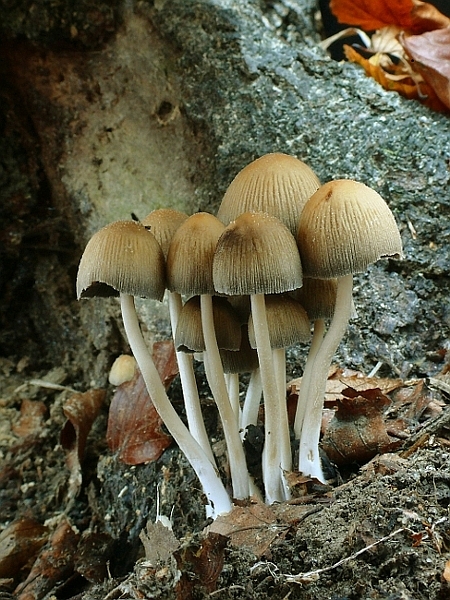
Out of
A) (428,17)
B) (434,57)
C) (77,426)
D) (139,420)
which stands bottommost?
(77,426)

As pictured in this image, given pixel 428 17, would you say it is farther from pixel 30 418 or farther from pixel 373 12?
pixel 30 418

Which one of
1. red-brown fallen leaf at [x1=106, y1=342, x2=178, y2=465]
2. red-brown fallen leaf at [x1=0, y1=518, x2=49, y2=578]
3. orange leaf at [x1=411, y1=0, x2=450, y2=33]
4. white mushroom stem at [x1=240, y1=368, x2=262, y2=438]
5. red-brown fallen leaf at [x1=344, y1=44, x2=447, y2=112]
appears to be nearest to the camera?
white mushroom stem at [x1=240, y1=368, x2=262, y2=438]

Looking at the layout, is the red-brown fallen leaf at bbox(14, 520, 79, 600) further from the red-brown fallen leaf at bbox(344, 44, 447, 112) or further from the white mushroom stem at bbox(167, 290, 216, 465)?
the red-brown fallen leaf at bbox(344, 44, 447, 112)

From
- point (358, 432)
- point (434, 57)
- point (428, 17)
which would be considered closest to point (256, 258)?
point (358, 432)

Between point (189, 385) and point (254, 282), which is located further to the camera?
point (189, 385)

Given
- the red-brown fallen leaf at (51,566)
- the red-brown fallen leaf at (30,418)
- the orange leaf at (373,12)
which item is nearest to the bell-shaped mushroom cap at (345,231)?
the red-brown fallen leaf at (51,566)

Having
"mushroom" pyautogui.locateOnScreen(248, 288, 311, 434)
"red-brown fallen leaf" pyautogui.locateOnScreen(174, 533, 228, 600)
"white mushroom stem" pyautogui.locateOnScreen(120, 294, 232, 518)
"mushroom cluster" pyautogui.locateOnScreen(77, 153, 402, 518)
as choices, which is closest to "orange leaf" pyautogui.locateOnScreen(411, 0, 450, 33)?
"mushroom cluster" pyautogui.locateOnScreen(77, 153, 402, 518)

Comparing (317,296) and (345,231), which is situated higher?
(345,231)

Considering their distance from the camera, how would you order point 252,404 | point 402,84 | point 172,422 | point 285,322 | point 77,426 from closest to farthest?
point 285,322 < point 172,422 < point 252,404 < point 77,426 < point 402,84
